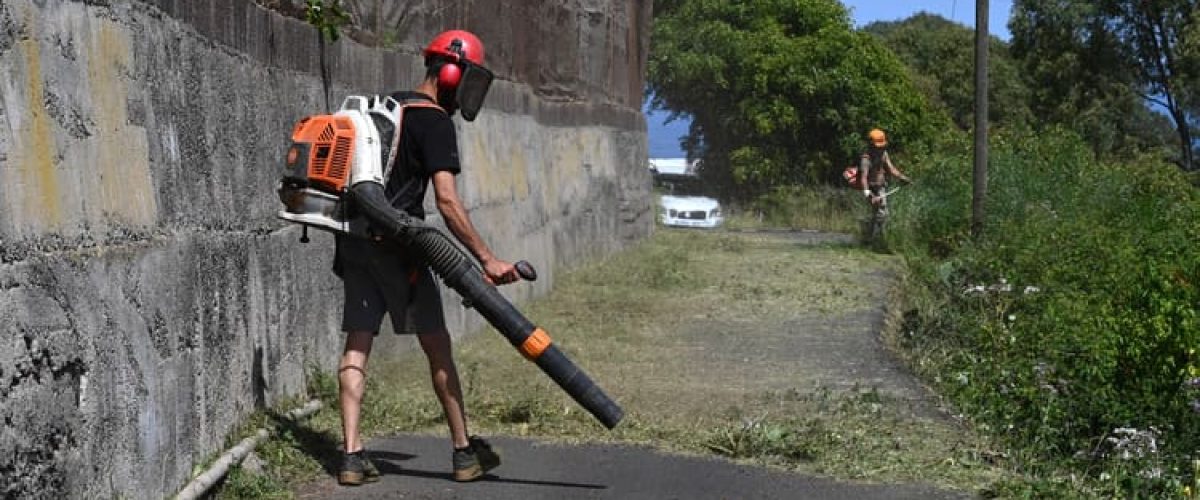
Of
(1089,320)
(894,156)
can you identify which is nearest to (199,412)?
(1089,320)

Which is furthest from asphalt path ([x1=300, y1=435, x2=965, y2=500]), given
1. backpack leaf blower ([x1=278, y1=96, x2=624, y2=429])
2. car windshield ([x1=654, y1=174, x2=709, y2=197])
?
car windshield ([x1=654, y1=174, x2=709, y2=197])

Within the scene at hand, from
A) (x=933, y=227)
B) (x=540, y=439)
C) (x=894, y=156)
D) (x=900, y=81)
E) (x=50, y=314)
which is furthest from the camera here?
(x=900, y=81)

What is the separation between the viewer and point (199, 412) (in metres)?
6.66

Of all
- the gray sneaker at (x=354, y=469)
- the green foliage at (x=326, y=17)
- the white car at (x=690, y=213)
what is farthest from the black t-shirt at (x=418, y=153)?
the white car at (x=690, y=213)

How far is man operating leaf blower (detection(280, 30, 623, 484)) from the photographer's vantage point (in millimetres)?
6906

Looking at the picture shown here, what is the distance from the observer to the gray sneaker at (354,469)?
23.5 feet

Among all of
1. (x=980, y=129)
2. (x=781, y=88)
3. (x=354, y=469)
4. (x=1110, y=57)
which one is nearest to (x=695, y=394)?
(x=354, y=469)

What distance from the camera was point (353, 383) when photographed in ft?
23.7

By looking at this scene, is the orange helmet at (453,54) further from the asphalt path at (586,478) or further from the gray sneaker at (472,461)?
the asphalt path at (586,478)

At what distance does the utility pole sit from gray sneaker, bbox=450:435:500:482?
11.4m

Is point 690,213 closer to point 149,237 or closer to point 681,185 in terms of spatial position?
point 681,185

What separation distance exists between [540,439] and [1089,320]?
3488 millimetres

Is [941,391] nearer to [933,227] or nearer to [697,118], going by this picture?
[933,227]

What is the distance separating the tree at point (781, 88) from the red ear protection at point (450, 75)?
33722mm
